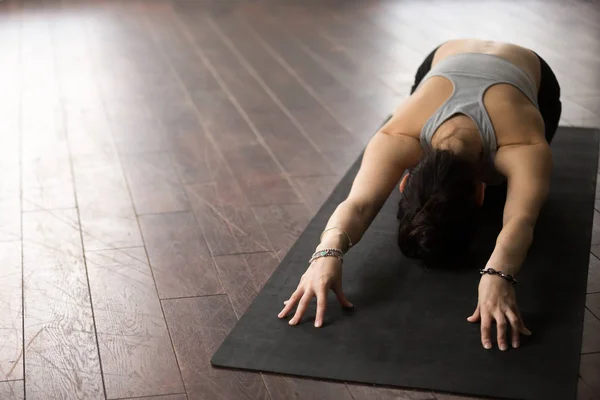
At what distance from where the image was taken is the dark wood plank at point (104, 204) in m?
2.52

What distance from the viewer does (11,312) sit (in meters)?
2.12

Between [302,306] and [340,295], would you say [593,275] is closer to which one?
[340,295]

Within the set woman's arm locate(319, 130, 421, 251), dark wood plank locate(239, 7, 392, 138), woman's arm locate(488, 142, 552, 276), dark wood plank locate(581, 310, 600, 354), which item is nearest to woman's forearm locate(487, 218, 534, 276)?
woman's arm locate(488, 142, 552, 276)

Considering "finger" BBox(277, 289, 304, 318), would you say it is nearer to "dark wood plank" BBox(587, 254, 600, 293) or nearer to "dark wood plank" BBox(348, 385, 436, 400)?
"dark wood plank" BBox(348, 385, 436, 400)

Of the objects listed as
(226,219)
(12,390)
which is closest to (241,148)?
(226,219)

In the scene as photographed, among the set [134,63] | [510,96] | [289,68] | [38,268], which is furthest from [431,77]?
[134,63]

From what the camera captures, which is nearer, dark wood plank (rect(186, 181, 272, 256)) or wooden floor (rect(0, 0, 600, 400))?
wooden floor (rect(0, 0, 600, 400))

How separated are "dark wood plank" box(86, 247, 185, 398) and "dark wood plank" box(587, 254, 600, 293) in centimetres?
112

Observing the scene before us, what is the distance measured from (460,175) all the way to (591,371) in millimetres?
587

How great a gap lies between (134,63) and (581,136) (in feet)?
7.72

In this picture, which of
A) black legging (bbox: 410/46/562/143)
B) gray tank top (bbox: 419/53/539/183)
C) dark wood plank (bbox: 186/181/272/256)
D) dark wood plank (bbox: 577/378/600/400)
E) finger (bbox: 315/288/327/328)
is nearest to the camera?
dark wood plank (bbox: 577/378/600/400)

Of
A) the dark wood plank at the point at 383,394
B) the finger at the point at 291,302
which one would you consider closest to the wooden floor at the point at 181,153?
the dark wood plank at the point at 383,394

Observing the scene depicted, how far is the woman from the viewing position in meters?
2.03

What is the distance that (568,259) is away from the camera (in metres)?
2.33
